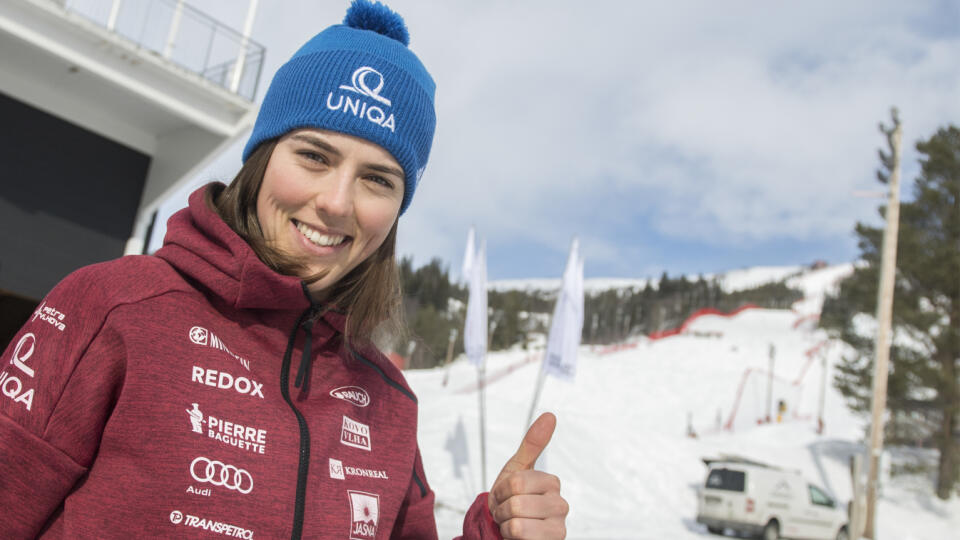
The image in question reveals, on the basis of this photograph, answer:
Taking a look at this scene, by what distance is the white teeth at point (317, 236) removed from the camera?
145 cm

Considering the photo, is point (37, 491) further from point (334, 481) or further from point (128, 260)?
point (334, 481)

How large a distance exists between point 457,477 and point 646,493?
19.4ft

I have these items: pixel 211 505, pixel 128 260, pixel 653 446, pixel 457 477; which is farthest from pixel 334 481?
pixel 653 446

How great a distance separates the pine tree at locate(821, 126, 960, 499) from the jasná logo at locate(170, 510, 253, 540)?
25529mm

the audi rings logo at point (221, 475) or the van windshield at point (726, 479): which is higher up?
the audi rings logo at point (221, 475)

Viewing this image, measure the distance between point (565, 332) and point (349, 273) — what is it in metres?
10.1

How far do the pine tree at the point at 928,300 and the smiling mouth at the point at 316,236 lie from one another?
2529 centimetres

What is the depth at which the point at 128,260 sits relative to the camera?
1.21 m

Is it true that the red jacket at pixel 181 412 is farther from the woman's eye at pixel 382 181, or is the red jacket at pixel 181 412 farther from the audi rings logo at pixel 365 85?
the audi rings logo at pixel 365 85

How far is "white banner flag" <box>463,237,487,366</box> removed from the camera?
482 inches

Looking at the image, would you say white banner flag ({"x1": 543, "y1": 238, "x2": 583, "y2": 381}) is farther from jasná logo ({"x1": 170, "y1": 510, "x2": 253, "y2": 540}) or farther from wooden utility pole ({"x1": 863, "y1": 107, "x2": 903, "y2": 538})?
jasná logo ({"x1": 170, "y1": 510, "x2": 253, "y2": 540})

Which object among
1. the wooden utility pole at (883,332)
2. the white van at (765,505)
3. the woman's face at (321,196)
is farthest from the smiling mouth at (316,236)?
the wooden utility pole at (883,332)

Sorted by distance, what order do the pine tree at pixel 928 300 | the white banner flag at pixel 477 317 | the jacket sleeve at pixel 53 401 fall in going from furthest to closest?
the pine tree at pixel 928 300
the white banner flag at pixel 477 317
the jacket sleeve at pixel 53 401

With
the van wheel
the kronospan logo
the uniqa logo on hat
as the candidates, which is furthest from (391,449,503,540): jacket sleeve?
the van wheel
